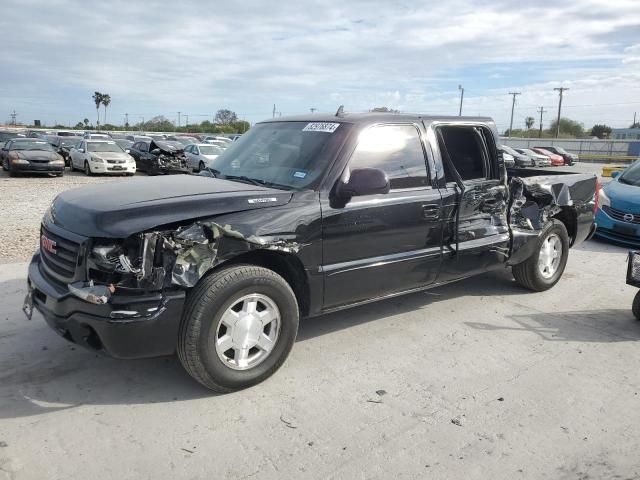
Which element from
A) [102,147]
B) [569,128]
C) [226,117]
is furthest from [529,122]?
[102,147]

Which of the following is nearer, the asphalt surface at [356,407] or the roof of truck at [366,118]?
the asphalt surface at [356,407]

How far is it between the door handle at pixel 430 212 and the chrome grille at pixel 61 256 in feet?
8.73

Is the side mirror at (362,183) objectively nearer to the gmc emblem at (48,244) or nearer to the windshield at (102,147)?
the gmc emblem at (48,244)

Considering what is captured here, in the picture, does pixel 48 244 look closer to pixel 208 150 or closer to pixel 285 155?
pixel 285 155

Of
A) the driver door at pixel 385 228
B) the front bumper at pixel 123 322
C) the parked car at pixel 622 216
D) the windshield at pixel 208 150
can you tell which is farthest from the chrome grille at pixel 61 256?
the windshield at pixel 208 150

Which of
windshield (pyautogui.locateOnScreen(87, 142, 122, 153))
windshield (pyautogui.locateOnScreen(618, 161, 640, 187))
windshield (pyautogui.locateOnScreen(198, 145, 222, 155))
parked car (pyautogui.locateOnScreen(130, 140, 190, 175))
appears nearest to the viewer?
windshield (pyautogui.locateOnScreen(618, 161, 640, 187))

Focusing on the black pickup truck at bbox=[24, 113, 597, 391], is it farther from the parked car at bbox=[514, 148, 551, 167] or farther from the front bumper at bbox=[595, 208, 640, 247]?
the parked car at bbox=[514, 148, 551, 167]

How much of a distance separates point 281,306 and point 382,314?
170cm

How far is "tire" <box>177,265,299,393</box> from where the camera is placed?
329 cm

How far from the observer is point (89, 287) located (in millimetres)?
3178

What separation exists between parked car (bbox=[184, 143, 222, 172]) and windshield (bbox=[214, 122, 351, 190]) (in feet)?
57.4

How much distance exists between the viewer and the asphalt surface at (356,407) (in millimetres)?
2863

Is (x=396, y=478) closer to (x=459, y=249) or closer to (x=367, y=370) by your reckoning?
(x=367, y=370)

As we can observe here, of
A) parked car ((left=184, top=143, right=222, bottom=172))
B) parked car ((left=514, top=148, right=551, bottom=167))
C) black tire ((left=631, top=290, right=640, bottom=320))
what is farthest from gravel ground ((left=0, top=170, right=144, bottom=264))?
parked car ((left=514, top=148, right=551, bottom=167))
